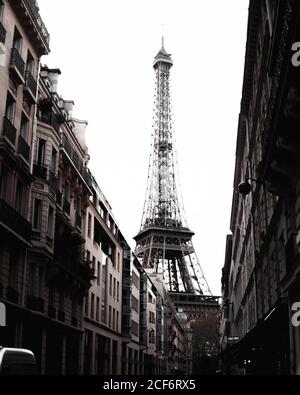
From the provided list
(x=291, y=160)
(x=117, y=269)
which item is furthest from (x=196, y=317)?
(x=291, y=160)

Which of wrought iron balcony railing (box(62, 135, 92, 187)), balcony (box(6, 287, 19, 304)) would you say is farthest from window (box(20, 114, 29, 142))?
balcony (box(6, 287, 19, 304))

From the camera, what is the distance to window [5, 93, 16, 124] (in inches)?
1147

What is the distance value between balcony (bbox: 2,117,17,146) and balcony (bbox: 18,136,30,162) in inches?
34.5

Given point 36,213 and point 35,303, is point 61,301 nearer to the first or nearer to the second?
point 35,303

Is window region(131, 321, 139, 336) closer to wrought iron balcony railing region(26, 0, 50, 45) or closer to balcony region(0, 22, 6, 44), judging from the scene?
wrought iron balcony railing region(26, 0, 50, 45)

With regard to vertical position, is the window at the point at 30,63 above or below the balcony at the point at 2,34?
above

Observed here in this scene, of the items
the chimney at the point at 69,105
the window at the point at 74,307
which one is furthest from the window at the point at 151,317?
the chimney at the point at 69,105

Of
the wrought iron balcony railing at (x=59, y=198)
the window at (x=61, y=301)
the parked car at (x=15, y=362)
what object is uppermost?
the wrought iron balcony railing at (x=59, y=198)

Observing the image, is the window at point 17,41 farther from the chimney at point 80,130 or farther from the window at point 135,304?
the window at point 135,304

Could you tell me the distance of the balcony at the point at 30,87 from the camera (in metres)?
31.4

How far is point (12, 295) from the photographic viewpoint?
92.5 ft

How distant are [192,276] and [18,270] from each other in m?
111

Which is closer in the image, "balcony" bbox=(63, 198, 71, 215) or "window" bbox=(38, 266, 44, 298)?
"window" bbox=(38, 266, 44, 298)

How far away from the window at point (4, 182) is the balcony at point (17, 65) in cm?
504
